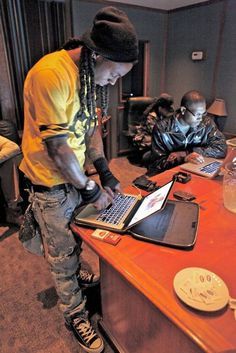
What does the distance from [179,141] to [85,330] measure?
1428 mm

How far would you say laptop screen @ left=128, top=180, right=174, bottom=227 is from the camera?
0.92 m

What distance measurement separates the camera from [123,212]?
1.03 metres

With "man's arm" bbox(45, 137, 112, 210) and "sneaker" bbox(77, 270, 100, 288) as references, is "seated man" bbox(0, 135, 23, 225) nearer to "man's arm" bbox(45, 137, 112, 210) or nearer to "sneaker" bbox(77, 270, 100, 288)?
"sneaker" bbox(77, 270, 100, 288)

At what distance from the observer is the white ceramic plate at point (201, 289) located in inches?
24.8

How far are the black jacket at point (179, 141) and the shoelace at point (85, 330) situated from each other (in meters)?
1.10

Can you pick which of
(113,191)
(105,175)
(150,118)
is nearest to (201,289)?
(113,191)

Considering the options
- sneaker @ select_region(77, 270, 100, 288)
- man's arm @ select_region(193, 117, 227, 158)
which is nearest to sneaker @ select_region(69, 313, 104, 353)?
sneaker @ select_region(77, 270, 100, 288)

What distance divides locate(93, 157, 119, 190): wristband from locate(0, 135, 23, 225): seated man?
119 centimetres

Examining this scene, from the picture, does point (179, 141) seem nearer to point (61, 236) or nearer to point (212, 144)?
point (212, 144)

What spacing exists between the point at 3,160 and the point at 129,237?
5.27 feet

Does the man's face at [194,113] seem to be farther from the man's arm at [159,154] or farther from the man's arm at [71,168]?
the man's arm at [71,168]

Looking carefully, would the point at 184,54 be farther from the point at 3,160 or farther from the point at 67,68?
the point at 67,68

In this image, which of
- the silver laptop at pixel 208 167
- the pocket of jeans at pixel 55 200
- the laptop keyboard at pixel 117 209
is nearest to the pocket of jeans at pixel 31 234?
the pocket of jeans at pixel 55 200

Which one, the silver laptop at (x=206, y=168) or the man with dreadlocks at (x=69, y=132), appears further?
the silver laptop at (x=206, y=168)
